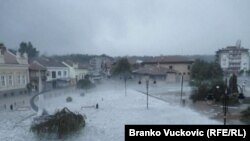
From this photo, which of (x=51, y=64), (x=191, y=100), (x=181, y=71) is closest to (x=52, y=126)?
(x=191, y=100)

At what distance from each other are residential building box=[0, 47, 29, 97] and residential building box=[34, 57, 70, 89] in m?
6.56

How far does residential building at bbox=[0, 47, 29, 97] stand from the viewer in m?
34.1

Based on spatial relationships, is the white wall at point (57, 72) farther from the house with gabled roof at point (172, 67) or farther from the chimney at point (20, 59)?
the house with gabled roof at point (172, 67)

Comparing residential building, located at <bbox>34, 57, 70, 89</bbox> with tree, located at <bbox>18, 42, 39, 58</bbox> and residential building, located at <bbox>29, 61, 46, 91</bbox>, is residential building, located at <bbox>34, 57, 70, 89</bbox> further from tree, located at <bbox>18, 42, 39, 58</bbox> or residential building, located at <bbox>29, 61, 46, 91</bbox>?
tree, located at <bbox>18, 42, 39, 58</bbox>

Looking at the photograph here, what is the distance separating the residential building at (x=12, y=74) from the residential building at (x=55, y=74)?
6.56 meters

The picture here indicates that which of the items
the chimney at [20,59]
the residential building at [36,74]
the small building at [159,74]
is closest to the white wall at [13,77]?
the chimney at [20,59]

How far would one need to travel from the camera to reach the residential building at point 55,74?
47.2 meters

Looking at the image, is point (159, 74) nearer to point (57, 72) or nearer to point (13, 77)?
point (57, 72)

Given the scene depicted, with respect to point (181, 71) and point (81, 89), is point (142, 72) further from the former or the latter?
point (81, 89)

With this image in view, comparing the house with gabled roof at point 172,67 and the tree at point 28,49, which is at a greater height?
the tree at point 28,49

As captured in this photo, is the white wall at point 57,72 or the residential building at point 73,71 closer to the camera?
the white wall at point 57,72

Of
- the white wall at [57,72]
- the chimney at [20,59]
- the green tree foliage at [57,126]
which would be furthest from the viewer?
the white wall at [57,72]

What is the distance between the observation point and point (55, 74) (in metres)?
49.5

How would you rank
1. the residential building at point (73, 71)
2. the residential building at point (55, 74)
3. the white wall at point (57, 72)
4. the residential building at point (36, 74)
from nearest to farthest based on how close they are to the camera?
1. the residential building at point (36, 74)
2. the residential building at point (55, 74)
3. the white wall at point (57, 72)
4. the residential building at point (73, 71)
